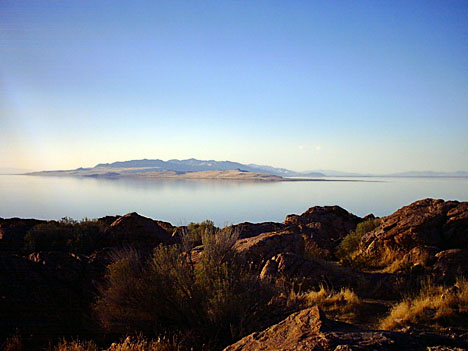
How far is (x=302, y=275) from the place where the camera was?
7.66 metres

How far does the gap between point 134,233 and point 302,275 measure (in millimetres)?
5076

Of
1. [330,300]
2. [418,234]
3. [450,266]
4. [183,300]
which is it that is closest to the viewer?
[183,300]

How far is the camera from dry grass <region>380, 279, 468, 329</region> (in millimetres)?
5418

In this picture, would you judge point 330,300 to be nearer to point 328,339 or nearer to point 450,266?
point 450,266

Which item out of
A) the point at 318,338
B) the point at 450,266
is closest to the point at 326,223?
the point at 450,266

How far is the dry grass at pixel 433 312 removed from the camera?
542 cm

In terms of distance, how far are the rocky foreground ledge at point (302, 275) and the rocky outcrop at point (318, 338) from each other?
10 millimetres

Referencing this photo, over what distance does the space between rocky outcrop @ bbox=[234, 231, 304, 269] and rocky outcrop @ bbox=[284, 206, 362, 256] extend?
9.59 feet

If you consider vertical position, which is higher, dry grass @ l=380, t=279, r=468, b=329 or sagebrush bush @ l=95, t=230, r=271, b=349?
→ sagebrush bush @ l=95, t=230, r=271, b=349

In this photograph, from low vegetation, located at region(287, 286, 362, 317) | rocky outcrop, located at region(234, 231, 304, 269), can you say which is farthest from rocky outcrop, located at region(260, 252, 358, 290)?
low vegetation, located at region(287, 286, 362, 317)

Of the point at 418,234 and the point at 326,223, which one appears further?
the point at 326,223

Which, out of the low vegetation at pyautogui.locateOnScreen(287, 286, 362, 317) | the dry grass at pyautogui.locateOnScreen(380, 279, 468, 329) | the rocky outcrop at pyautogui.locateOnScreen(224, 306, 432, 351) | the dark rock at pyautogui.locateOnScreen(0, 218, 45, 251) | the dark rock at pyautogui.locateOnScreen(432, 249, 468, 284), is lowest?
the low vegetation at pyautogui.locateOnScreen(287, 286, 362, 317)

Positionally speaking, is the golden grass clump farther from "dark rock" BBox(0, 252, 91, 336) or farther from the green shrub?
the green shrub

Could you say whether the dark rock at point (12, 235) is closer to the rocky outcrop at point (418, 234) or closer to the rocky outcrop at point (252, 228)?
the rocky outcrop at point (252, 228)
